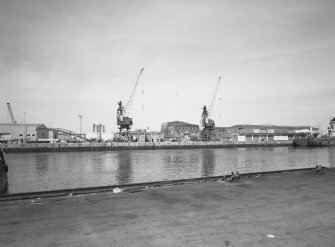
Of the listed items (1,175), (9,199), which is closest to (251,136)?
(1,175)

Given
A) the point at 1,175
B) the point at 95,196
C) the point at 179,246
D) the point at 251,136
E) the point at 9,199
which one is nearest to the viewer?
the point at 179,246

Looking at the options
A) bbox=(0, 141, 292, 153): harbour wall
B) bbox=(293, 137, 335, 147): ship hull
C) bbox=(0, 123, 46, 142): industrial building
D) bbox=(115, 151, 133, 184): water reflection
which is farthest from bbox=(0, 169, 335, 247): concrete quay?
bbox=(293, 137, 335, 147): ship hull

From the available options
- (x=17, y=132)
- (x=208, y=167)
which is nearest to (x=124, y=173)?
(x=208, y=167)

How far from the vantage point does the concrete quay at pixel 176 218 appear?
20.2ft

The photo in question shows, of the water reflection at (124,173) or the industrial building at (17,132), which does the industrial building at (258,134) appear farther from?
the water reflection at (124,173)

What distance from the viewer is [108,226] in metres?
7.05

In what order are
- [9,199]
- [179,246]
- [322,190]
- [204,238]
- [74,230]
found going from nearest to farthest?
1. [179,246]
2. [204,238]
3. [74,230]
4. [9,199]
5. [322,190]

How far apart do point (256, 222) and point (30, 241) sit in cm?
580

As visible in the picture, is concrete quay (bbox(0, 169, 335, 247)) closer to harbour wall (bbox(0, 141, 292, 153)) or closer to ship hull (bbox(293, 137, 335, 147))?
harbour wall (bbox(0, 141, 292, 153))

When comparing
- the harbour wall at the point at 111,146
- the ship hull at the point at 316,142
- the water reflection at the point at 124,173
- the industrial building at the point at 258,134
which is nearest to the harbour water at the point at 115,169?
the water reflection at the point at 124,173

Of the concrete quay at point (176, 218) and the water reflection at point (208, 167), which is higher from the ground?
the concrete quay at point (176, 218)

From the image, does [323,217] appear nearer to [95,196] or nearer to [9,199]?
[95,196]

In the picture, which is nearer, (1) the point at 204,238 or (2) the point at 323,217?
(1) the point at 204,238

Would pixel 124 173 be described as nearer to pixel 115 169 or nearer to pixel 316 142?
pixel 115 169
